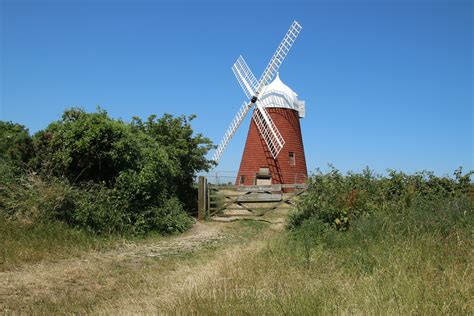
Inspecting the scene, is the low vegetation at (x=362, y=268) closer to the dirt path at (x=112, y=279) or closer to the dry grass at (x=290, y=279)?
the dry grass at (x=290, y=279)

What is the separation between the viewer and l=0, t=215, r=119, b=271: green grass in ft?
25.1

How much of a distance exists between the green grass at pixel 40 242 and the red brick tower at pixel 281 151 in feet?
59.3

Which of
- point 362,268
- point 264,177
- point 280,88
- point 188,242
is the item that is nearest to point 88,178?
point 188,242

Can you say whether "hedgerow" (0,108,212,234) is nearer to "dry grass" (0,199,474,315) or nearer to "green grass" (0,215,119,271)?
"green grass" (0,215,119,271)

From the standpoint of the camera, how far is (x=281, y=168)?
89.1ft

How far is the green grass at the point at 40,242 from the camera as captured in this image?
764 cm

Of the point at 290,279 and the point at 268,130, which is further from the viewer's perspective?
the point at 268,130

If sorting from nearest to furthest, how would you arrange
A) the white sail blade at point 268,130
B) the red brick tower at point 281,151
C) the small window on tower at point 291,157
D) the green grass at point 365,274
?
the green grass at point 365,274, the white sail blade at point 268,130, the red brick tower at point 281,151, the small window on tower at point 291,157

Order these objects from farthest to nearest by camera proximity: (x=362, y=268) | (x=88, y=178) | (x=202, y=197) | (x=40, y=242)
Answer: (x=202, y=197)
(x=88, y=178)
(x=40, y=242)
(x=362, y=268)

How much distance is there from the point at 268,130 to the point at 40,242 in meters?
20.0

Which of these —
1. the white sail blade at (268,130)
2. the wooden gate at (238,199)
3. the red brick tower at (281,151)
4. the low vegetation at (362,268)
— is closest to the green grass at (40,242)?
the low vegetation at (362,268)

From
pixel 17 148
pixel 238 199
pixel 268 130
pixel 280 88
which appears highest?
pixel 280 88

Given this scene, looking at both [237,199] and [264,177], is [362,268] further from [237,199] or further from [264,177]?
[264,177]

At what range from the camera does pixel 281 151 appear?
2717cm
